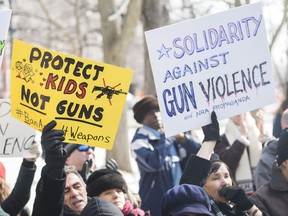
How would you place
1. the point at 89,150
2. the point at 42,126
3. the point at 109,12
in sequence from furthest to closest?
the point at 109,12, the point at 89,150, the point at 42,126

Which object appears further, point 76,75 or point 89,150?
point 89,150

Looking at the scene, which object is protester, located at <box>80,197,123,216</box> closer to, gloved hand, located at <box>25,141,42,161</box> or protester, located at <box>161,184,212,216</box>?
protester, located at <box>161,184,212,216</box>

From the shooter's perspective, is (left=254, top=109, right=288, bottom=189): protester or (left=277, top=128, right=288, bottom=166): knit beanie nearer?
(left=277, top=128, right=288, bottom=166): knit beanie

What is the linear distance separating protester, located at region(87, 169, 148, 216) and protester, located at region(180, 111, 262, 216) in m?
0.46

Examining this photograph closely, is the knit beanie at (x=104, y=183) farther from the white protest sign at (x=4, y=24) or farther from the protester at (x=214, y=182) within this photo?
the white protest sign at (x=4, y=24)

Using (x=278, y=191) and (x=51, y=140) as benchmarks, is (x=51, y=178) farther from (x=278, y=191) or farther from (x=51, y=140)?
(x=278, y=191)

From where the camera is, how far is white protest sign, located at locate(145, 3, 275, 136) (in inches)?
193

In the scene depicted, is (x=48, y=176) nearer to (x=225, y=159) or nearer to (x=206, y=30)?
(x=206, y=30)

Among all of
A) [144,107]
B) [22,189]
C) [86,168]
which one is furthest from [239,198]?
[144,107]

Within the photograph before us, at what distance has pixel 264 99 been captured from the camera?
5.20 m

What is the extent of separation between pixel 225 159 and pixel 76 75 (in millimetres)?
2277

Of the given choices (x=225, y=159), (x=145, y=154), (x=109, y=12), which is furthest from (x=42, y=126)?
(x=109, y=12)

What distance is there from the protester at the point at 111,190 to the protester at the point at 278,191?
76 centimetres

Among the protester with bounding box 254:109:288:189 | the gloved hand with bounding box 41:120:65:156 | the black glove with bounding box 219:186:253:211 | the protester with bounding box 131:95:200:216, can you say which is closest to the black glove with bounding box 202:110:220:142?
the black glove with bounding box 219:186:253:211
